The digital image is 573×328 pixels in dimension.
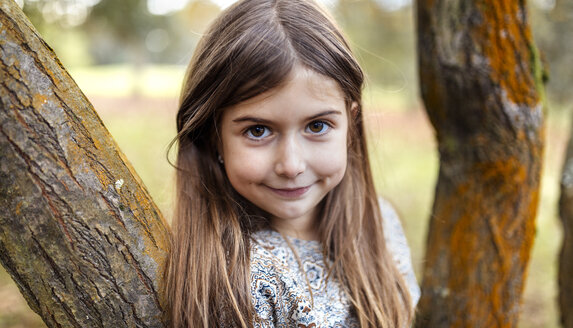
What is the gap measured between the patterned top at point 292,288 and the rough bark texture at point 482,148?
2.03ft

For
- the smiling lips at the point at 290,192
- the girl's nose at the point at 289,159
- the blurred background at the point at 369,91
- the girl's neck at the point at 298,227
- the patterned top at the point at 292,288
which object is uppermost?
the blurred background at the point at 369,91

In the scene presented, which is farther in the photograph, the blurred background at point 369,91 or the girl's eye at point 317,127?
the blurred background at point 369,91

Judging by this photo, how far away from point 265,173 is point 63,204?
0.59 metres

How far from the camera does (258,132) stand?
4.67ft

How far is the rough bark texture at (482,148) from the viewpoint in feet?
5.89

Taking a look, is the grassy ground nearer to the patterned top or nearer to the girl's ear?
the girl's ear

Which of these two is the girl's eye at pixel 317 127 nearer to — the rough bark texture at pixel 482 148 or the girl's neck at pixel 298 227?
the girl's neck at pixel 298 227

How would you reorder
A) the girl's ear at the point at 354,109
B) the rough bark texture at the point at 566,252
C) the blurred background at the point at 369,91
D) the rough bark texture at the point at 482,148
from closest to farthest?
1. the girl's ear at the point at 354,109
2. the rough bark texture at the point at 482,148
3. the rough bark texture at the point at 566,252
4. the blurred background at the point at 369,91

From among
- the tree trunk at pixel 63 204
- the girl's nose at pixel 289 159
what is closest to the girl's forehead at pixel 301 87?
the girl's nose at pixel 289 159

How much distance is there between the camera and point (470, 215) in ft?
6.38

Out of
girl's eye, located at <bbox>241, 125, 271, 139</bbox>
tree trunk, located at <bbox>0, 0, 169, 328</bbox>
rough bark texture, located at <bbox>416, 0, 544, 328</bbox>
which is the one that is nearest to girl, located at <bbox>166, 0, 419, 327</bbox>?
girl's eye, located at <bbox>241, 125, 271, 139</bbox>

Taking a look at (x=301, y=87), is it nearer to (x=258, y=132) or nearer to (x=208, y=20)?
(x=258, y=132)

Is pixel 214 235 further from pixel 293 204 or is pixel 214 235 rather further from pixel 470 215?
pixel 470 215

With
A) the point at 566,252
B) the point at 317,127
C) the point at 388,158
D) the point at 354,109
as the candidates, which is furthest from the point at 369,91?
the point at 388,158
